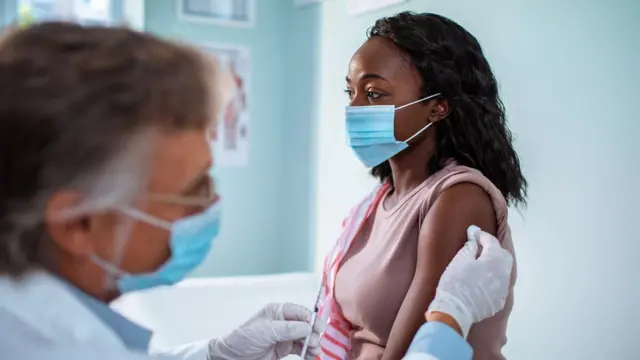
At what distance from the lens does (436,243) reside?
49.0 inches

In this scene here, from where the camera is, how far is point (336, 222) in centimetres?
293

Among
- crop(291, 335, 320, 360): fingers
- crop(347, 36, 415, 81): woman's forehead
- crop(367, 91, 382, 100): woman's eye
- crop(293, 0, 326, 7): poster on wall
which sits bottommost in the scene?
crop(291, 335, 320, 360): fingers

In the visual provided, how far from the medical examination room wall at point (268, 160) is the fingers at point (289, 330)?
181 cm

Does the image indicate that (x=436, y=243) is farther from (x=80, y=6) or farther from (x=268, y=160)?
(x=80, y=6)

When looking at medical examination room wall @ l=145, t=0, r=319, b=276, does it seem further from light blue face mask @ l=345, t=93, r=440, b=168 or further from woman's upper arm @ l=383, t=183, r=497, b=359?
woman's upper arm @ l=383, t=183, r=497, b=359

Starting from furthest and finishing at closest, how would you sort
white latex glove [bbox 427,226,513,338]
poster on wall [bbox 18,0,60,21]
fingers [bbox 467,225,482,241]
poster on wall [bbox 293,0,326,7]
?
1. poster on wall [bbox 18,0,60,21]
2. poster on wall [bbox 293,0,326,7]
3. fingers [bbox 467,225,482,241]
4. white latex glove [bbox 427,226,513,338]

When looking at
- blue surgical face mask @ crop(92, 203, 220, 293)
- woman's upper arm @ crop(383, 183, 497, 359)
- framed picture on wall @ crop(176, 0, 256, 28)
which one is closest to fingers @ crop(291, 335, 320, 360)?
woman's upper arm @ crop(383, 183, 497, 359)

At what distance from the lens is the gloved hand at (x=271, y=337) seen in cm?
141

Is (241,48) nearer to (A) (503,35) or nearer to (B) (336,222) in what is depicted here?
(B) (336,222)

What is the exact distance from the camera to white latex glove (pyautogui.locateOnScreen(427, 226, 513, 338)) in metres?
1.06

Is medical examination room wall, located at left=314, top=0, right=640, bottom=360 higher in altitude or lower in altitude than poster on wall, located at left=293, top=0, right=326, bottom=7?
lower

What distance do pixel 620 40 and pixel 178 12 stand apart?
236 centimetres

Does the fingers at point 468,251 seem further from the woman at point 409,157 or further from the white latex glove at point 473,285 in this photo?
the woman at point 409,157

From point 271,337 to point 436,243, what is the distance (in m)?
0.45
